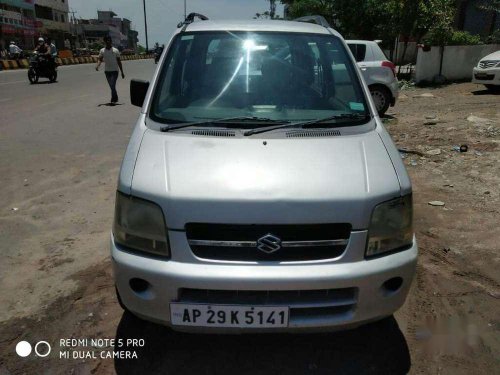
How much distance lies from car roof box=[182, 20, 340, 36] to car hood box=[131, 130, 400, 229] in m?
1.26

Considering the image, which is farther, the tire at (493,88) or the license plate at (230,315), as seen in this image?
the tire at (493,88)

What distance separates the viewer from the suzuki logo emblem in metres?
2.09

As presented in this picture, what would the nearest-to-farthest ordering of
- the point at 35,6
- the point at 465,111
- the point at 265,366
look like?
the point at 265,366 → the point at 465,111 → the point at 35,6

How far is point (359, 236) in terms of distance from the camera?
2135 mm

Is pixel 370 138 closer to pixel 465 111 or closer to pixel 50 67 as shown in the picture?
pixel 465 111

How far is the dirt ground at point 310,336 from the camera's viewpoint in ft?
8.02

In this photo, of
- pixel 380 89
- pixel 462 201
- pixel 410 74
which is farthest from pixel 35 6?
pixel 462 201

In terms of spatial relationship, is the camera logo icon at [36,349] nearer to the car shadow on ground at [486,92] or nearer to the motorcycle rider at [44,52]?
the car shadow on ground at [486,92]

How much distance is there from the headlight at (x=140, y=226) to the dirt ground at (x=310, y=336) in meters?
0.73

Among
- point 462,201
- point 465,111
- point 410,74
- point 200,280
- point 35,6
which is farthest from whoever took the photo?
point 35,6

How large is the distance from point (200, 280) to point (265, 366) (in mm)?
754

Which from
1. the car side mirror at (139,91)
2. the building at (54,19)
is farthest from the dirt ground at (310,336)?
the building at (54,19)

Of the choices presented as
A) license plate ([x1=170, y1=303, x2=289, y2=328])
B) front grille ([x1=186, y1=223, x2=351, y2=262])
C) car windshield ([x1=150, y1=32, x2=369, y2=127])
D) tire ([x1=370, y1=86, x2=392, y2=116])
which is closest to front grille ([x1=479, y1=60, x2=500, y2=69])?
tire ([x1=370, y1=86, x2=392, y2=116])

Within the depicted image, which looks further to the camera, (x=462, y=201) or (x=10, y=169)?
(x=10, y=169)
